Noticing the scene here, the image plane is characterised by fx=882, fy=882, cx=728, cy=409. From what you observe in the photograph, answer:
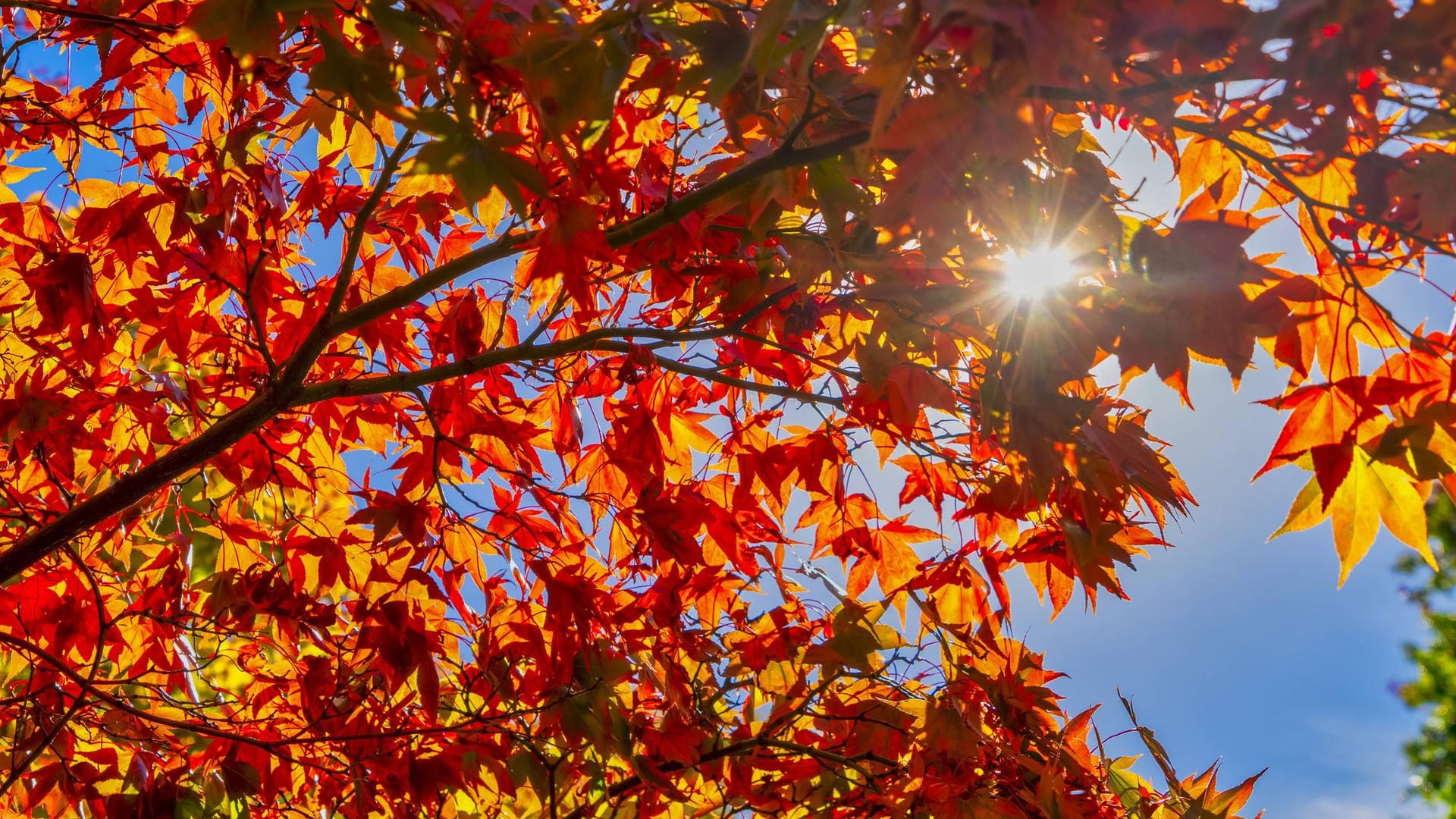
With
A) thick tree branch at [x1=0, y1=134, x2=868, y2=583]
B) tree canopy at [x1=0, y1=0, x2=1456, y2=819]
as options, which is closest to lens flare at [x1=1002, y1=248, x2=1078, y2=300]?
tree canopy at [x1=0, y1=0, x2=1456, y2=819]

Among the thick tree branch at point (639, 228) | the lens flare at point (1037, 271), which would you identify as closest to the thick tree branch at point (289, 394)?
the thick tree branch at point (639, 228)

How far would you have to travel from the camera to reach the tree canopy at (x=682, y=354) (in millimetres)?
1022

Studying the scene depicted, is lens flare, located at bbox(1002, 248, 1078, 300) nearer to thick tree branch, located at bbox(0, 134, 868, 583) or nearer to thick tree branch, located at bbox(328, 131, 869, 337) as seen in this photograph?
thick tree branch, located at bbox(328, 131, 869, 337)

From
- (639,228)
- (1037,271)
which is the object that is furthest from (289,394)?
(1037,271)

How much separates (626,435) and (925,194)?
1112 mm

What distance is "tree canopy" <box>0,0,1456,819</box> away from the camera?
1022 millimetres

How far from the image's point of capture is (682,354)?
214cm

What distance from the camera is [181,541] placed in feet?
7.57

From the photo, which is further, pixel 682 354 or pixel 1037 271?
pixel 682 354

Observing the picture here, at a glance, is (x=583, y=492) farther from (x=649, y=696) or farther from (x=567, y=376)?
(x=649, y=696)

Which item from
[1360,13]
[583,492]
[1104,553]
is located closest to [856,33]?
[1360,13]

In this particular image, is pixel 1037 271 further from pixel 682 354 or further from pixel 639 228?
pixel 682 354

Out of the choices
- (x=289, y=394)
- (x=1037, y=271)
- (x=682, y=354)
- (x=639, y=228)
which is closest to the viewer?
(x=1037, y=271)

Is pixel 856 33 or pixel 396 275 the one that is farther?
pixel 396 275
